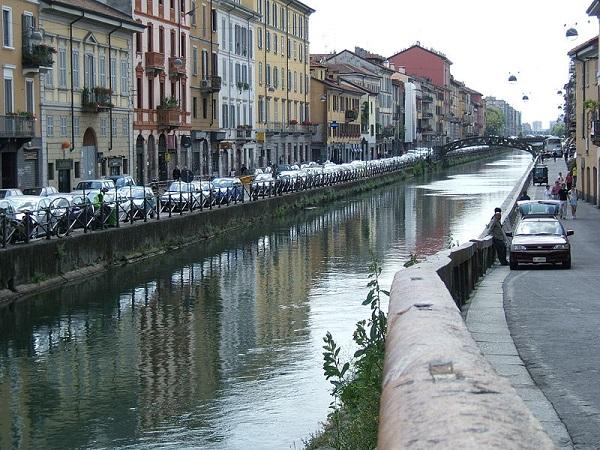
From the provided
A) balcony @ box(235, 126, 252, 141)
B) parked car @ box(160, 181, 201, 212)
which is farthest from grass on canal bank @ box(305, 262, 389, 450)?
balcony @ box(235, 126, 252, 141)

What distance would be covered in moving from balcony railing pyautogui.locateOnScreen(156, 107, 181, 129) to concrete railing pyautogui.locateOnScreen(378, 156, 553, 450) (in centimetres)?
6137

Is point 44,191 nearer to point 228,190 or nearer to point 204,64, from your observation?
point 228,190

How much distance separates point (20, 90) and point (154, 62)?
17898mm

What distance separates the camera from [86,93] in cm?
5419

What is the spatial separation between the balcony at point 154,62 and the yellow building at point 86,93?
2712 mm

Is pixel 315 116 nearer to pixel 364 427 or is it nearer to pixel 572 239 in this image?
pixel 572 239

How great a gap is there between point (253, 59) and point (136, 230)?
5504 centimetres

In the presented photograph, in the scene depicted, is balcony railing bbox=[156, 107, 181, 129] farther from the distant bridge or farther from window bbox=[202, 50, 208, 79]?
the distant bridge

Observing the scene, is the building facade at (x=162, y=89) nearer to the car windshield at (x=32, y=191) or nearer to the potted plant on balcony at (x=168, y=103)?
the potted plant on balcony at (x=168, y=103)

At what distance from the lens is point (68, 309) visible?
26328mm

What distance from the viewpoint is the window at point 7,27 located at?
45.5 meters

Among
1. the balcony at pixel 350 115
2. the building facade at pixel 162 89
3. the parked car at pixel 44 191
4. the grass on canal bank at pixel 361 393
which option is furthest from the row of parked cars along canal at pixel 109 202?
the balcony at pixel 350 115

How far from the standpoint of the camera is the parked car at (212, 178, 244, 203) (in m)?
51.4

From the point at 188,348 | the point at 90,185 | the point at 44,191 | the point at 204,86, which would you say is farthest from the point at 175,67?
the point at 188,348
